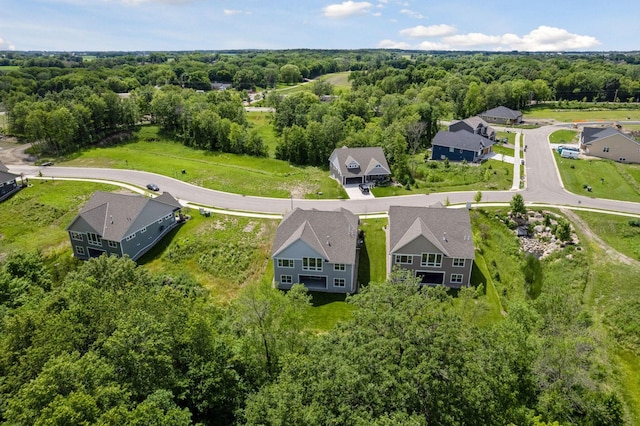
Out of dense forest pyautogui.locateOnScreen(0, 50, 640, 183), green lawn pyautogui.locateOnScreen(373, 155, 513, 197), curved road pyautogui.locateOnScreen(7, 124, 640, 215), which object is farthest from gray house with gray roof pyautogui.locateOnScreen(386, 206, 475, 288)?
dense forest pyautogui.locateOnScreen(0, 50, 640, 183)

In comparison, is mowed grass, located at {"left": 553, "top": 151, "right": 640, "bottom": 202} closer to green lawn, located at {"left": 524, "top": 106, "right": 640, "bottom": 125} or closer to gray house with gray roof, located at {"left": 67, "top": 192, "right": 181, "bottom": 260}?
green lawn, located at {"left": 524, "top": 106, "right": 640, "bottom": 125}

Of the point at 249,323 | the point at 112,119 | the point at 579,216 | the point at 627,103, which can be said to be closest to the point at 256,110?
the point at 112,119

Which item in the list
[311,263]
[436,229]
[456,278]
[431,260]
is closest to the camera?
[431,260]

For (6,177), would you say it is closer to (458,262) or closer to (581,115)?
(458,262)

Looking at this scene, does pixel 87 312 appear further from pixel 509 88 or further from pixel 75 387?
pixel 509 88

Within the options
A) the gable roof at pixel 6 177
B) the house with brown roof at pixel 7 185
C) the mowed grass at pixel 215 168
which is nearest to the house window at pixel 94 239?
the mowed grass at pixel 215 168

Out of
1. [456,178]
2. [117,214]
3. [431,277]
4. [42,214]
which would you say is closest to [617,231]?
[456,178]
